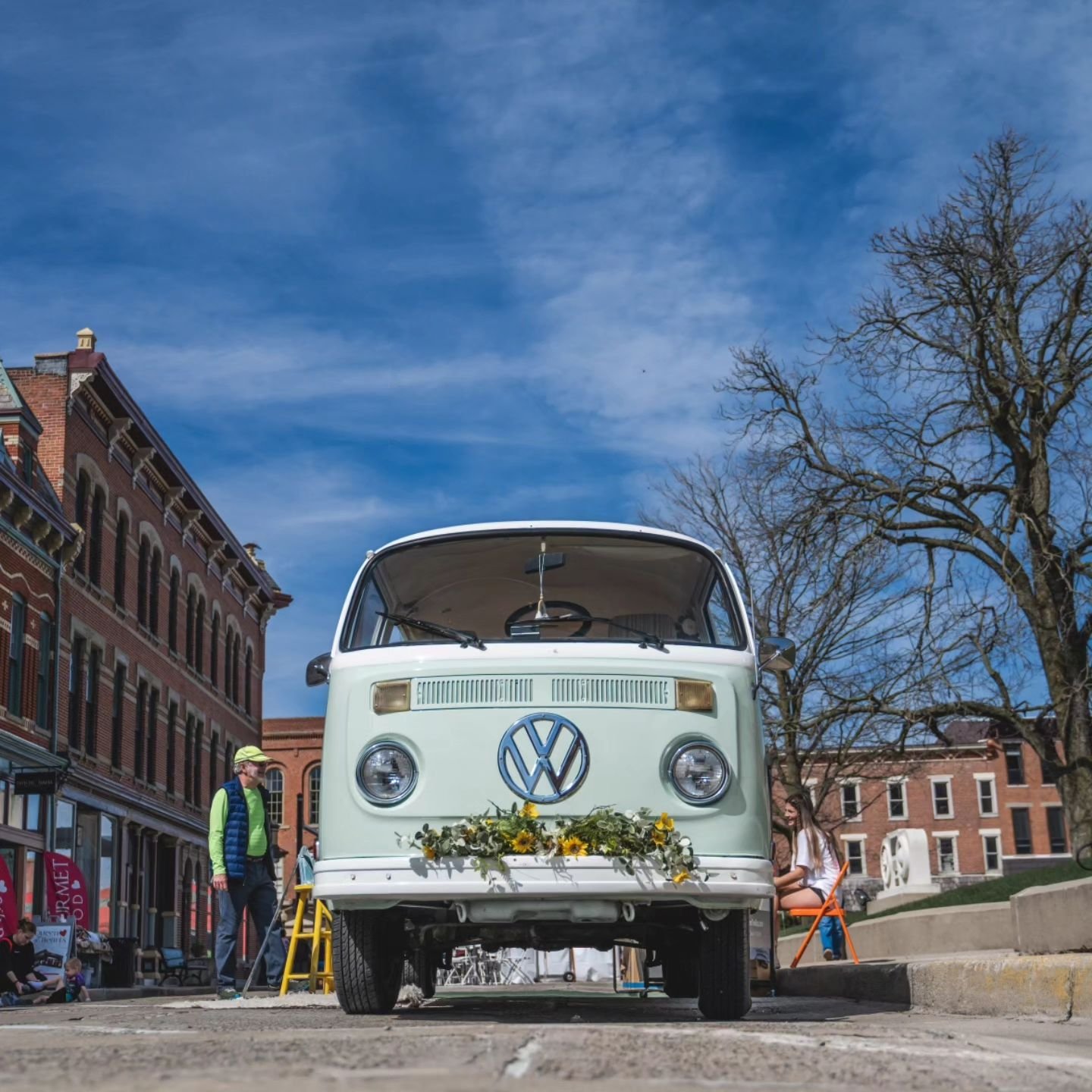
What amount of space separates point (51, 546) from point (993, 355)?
17289 mm

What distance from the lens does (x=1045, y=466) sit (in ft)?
73.3

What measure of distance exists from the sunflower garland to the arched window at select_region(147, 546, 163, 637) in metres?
31.0

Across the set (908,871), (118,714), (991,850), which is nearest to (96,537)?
(118,714)

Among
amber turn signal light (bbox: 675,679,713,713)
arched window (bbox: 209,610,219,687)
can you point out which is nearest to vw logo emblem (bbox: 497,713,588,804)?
amber turn signal light (bbox: 675,679,713,713)

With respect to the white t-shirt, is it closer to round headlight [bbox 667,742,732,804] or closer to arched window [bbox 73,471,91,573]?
round headlight [bbox 667,742,732,804]

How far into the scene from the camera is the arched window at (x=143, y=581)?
35.8 metres

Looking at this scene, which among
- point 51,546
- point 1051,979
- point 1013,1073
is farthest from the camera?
point 51,546

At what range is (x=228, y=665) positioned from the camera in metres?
45.6

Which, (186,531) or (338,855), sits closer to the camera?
(338,855)

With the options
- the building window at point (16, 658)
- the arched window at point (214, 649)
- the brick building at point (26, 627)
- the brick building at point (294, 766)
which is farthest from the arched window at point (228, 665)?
the brick building at point (294, 766)

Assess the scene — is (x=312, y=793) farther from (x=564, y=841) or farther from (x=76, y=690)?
(x=564, y=841)

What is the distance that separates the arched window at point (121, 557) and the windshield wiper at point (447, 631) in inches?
1083

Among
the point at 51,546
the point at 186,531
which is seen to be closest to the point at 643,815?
the point at 51,546

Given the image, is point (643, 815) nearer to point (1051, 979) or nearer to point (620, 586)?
point (620, 586)
